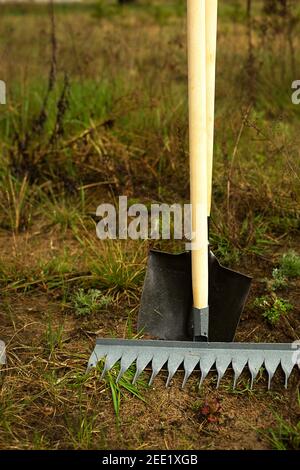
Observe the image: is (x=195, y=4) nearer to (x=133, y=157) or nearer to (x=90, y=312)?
(x=90, y=312)

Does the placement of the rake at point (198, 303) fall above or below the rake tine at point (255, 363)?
above

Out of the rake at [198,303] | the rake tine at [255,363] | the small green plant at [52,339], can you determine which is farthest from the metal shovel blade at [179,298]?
the small green plant at [52,339]

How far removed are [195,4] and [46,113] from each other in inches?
76.9

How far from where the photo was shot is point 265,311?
2717mm

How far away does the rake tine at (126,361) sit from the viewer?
2.37 meters

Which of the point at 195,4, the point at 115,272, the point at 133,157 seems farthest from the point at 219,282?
the point at 133,157

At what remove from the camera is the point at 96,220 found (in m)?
3.46

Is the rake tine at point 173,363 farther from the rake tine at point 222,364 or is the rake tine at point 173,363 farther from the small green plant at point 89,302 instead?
the small green plant at point 89,302

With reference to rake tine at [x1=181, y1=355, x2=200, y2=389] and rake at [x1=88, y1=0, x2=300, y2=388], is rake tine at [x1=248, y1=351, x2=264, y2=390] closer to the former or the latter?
rake at [x1=88, y1=0, x2=300, y2=388]

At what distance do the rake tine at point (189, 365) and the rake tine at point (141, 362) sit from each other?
0.13 meters

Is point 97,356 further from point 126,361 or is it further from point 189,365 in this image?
point 189,365

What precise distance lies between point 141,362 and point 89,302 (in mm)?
513

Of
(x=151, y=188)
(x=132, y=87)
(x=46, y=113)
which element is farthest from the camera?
(x=132, y=87)

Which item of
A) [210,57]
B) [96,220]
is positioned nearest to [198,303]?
[210,57]
